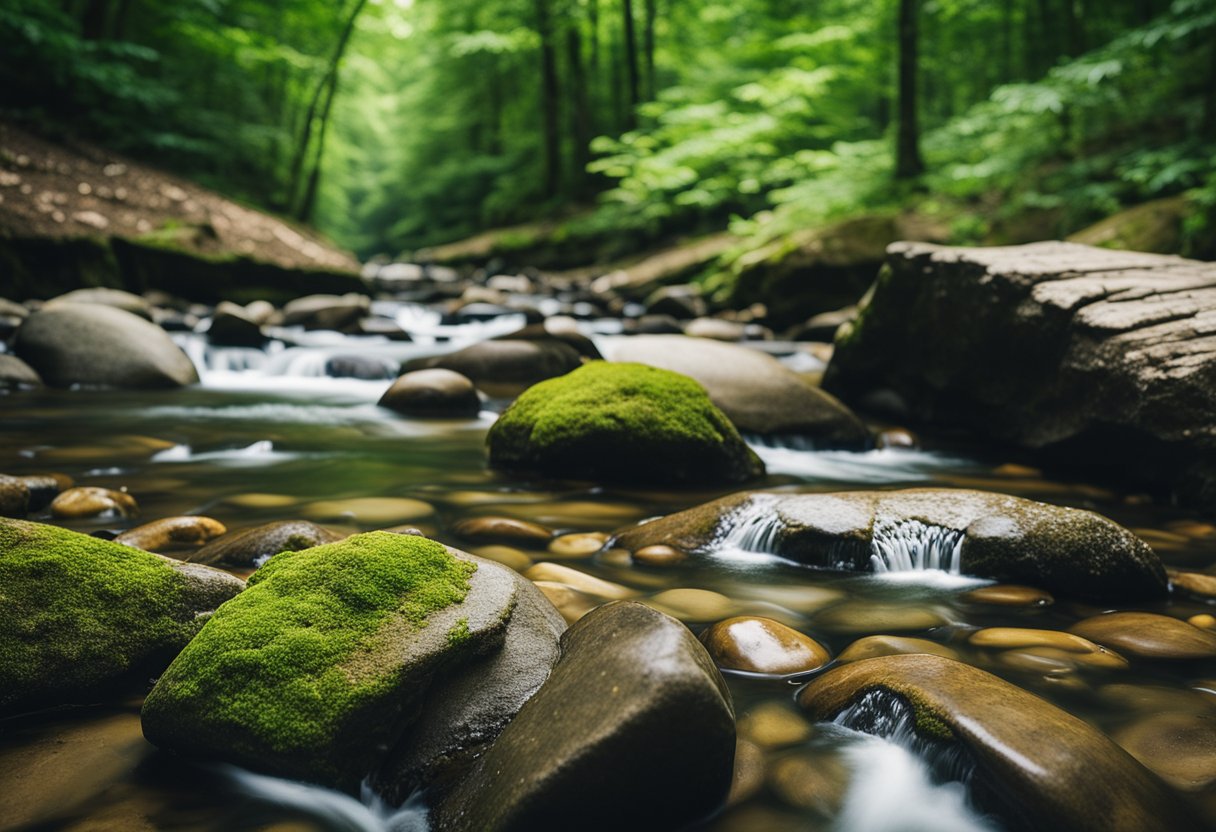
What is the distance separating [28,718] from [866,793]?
2.11 metres

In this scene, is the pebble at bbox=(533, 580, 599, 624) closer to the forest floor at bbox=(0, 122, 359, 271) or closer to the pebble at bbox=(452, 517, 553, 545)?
the pebble at bbox=(452, 517, 553, 545)

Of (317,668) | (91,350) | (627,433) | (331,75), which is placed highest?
(331,75)

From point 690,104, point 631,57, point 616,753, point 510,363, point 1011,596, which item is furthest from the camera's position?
point 631,57

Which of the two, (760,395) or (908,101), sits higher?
(908,101)

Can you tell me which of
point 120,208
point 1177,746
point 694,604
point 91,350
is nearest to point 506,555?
point 694,604

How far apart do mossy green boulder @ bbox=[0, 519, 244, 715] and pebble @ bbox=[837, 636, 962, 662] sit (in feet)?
6.46

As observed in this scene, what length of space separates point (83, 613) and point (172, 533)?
3.95 feet

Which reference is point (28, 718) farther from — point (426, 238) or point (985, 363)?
point (426, 238)

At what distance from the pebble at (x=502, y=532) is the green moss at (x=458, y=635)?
4.74 feet

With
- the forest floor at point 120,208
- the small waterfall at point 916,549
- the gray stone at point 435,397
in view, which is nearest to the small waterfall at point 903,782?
the small waterfall at point 916,549

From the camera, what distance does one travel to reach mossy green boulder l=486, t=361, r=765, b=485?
4.29 meters

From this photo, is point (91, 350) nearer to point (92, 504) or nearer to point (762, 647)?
point (92, 504)

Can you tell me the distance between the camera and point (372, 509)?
151 inches

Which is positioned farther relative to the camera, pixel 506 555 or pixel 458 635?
pixel 506 555
